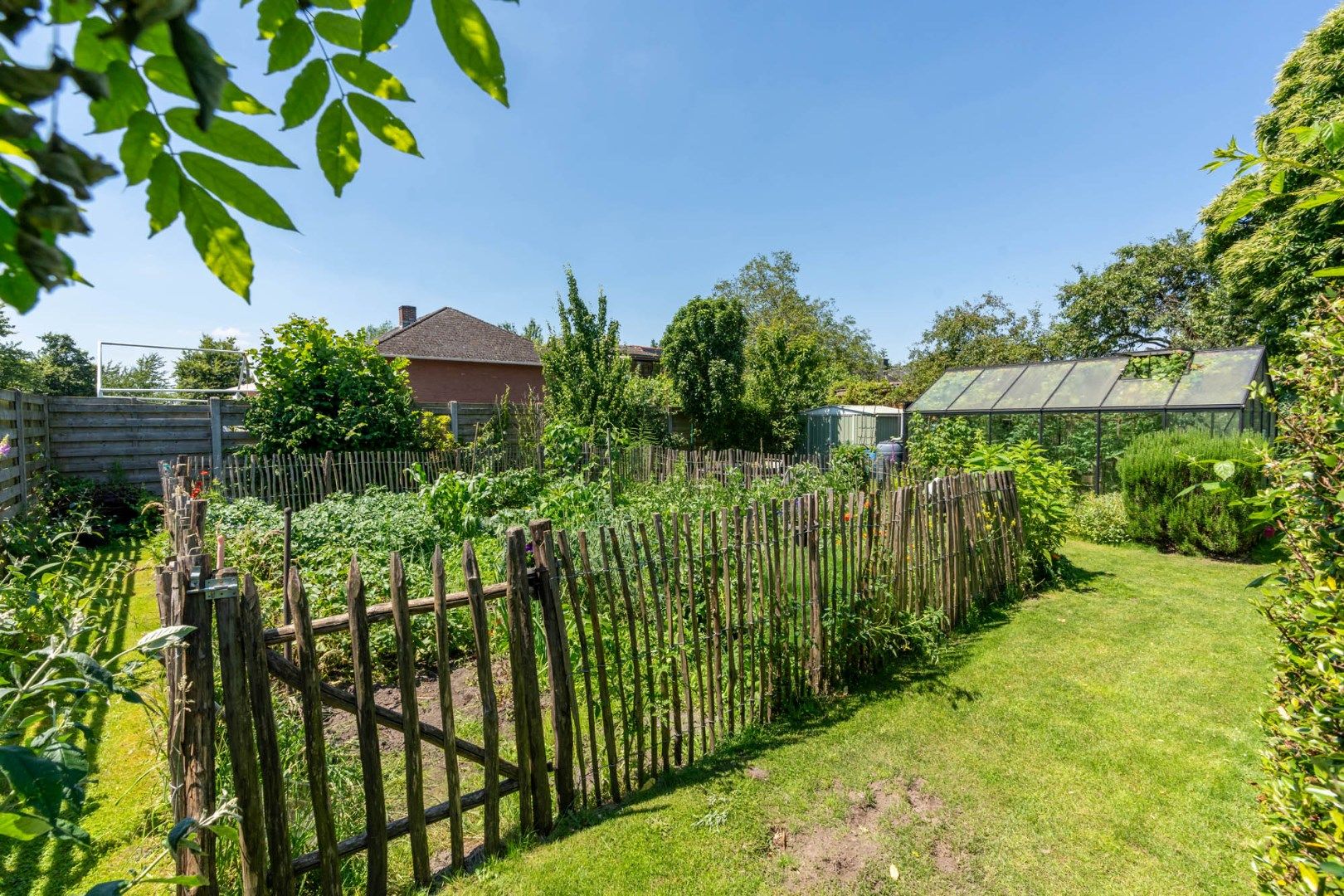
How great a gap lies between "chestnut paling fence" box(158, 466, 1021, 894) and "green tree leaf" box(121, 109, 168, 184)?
45.5 inches

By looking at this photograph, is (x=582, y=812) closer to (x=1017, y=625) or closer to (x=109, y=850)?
(x=109, y=850)

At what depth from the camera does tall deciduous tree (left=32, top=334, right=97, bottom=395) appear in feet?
96.4

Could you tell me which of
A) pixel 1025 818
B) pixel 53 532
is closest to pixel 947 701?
pixel 1025 818

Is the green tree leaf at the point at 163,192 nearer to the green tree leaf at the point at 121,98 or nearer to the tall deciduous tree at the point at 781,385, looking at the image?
the green tree leaf at the point at 121,98

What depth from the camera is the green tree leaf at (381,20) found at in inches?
24.9

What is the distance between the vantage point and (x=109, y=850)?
2797 mm

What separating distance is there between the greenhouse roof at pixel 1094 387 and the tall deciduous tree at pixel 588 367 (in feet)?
24.1

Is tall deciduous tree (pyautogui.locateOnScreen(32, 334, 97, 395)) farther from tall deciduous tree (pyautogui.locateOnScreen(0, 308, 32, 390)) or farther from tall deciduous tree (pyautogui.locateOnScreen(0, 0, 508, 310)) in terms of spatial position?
tall deciduous tree (pyautogui.locateOnScreen(0, 0, 508, 310))

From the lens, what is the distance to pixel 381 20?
0.64m

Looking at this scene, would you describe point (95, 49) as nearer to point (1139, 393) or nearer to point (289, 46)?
point (289, 46)

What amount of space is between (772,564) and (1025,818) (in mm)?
1882

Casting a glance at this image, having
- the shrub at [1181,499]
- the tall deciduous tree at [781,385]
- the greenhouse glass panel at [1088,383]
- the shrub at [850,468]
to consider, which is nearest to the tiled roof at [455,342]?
the tall deciduous tree at [781,385]

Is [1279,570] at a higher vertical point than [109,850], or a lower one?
higher

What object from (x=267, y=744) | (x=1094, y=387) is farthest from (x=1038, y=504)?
(x=267, y=744)
